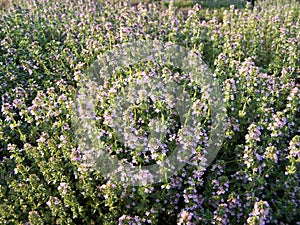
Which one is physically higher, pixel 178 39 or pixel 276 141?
pixel 178 39

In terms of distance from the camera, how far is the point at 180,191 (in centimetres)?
414

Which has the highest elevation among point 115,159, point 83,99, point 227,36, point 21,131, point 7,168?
point 227,36

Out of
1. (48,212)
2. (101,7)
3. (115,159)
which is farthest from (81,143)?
(101,7)

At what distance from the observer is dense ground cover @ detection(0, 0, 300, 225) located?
379cm

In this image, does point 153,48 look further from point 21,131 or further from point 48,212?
point 48,212

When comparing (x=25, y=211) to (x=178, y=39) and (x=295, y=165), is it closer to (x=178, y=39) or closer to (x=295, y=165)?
(x=295, y=165)

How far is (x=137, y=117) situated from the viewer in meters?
4.71

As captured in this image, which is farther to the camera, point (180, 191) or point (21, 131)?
point (21, 131)

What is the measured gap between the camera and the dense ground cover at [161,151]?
12.5 ft

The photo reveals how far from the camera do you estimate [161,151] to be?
152 inches

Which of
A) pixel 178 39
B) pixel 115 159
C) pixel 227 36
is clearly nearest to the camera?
pixel 115 159

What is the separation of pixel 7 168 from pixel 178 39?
146 inches

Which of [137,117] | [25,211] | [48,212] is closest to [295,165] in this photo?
[137,117]

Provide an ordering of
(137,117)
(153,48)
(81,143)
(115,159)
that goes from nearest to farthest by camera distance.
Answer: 1. (115,159)
2. (81,143)
3. (137,117)
4. (153,48)
